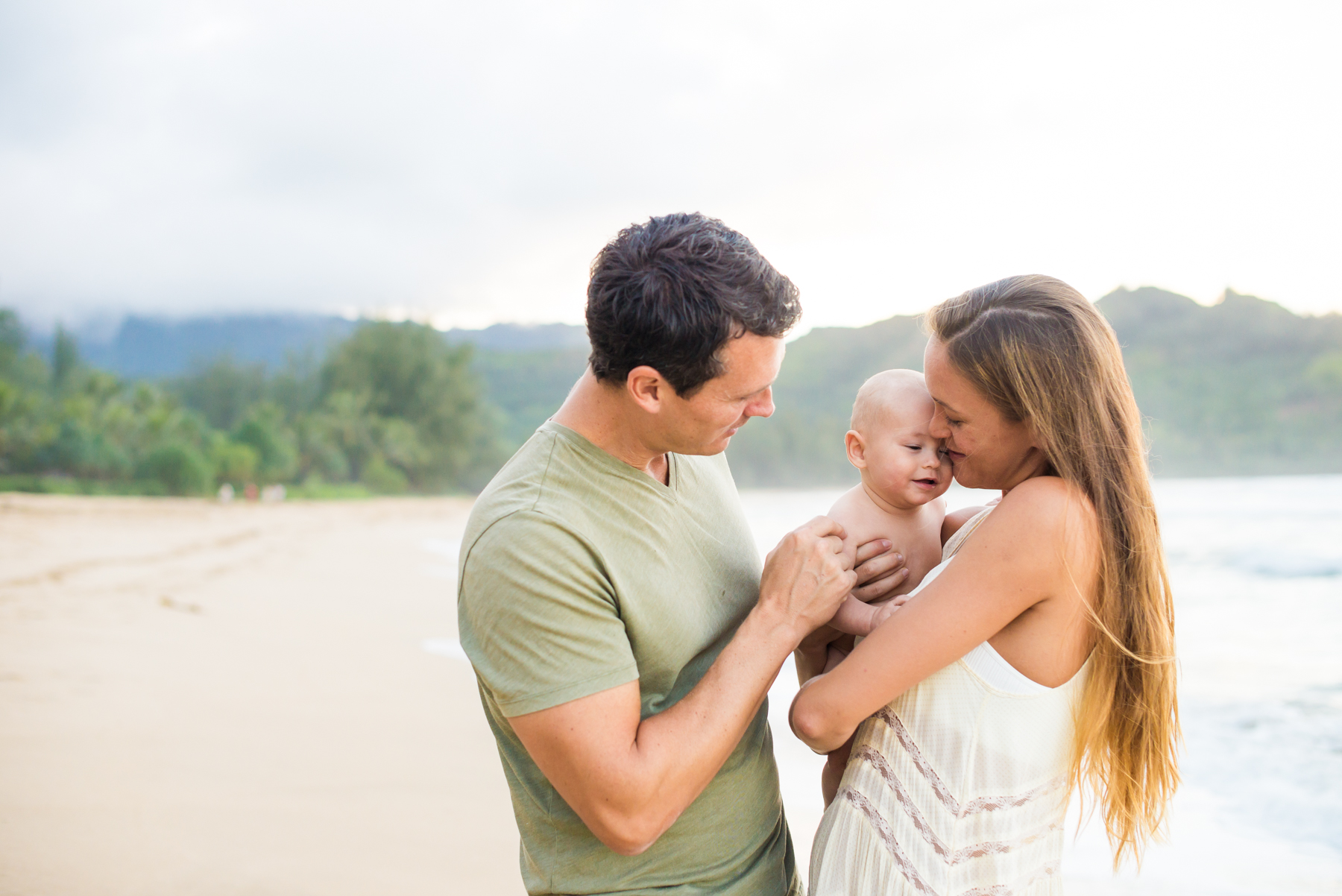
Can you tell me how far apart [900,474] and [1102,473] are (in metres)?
0.71

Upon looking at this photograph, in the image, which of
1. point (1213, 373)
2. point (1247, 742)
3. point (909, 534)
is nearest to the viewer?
point (909, 534)

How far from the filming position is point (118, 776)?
4.70 meters

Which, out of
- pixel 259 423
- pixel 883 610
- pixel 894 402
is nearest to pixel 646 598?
pixel 883 610

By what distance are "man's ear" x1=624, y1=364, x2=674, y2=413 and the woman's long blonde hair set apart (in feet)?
2.02

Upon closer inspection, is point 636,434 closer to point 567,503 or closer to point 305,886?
point 567,503

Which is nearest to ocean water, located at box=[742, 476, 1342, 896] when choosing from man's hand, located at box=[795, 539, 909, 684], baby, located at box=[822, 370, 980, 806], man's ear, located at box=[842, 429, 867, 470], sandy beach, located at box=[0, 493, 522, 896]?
man's hand, located at box=[795, 539, 909, 684]

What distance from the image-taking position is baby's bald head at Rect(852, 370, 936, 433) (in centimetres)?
227

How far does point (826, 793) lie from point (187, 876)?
299 cm

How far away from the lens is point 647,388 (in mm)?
1642

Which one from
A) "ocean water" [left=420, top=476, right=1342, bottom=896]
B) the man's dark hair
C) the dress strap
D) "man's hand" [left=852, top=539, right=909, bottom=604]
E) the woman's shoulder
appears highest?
the man's dark hair

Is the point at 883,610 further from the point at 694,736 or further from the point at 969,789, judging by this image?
the point at 694,736

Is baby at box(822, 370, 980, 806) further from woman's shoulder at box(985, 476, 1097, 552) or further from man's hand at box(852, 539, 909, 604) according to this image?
woman's shoulder at box(985, 476, 1097, 552)

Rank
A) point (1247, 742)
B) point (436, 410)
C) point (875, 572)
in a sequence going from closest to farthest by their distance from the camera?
point (875, 572), point (1247, 742), point (436, 410)

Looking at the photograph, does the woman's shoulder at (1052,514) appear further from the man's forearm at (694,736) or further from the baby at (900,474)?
the baby at (900,474)
